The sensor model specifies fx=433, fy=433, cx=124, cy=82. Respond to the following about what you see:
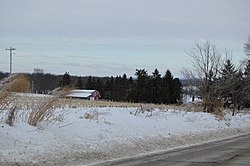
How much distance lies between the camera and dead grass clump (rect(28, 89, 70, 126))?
43.4 feet

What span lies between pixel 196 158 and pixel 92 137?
11.1 ft

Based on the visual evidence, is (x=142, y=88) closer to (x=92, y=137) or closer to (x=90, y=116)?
(x=90, y=116)

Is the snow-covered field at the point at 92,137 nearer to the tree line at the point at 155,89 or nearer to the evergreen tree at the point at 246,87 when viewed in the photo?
the evergreen tree at the point at 246,87

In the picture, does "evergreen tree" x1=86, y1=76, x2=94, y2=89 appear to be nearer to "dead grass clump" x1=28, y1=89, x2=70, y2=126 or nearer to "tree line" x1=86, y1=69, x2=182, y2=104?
"tree line" x1=86, y1=69, x2=182, y2=104

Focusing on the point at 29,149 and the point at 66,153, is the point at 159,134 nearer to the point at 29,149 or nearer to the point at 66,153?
the point at 66,153

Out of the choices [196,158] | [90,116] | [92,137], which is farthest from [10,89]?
[196,158]

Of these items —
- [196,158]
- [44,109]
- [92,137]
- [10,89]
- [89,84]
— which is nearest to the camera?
[10,89]

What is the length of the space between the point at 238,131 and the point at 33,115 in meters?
15.8

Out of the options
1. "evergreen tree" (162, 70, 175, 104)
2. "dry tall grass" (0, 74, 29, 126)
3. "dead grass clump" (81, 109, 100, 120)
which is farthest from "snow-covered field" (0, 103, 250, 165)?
"evergreen tree" (162, 70, 175, 104)

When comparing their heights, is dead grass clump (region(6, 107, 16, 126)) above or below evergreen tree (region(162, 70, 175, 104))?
below

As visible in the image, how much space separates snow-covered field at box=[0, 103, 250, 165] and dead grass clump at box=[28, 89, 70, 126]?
0.21 meters

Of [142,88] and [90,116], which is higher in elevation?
[142,88]

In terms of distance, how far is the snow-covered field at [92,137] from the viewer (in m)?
11.1

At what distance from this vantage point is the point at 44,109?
13.7 meters
